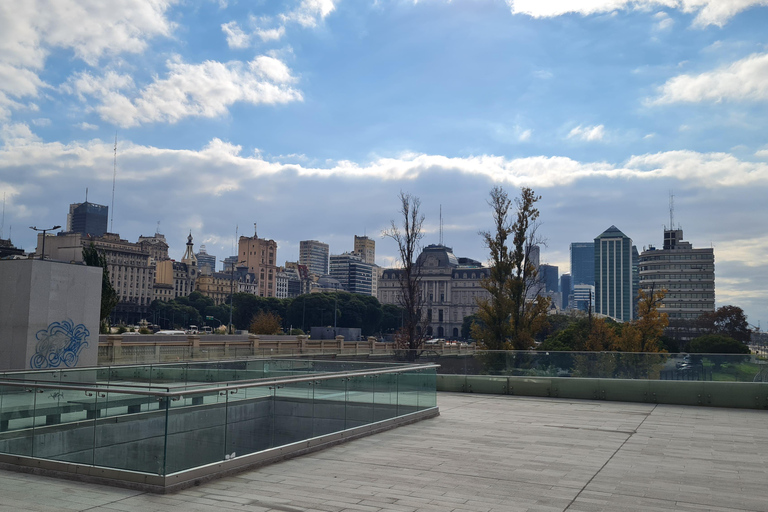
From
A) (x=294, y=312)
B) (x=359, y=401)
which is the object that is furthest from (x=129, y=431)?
(x=294, y=312)

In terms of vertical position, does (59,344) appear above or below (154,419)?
above

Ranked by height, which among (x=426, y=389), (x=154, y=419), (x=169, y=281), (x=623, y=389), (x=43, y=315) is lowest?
(x=623, y=389)

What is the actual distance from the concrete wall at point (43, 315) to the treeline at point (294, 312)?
84.0 meters

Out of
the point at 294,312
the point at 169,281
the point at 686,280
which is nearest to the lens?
the point at 294,312

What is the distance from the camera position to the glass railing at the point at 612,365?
19.3m

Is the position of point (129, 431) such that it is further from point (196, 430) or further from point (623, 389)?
point (623, 389)

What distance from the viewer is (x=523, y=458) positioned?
35.1 ft

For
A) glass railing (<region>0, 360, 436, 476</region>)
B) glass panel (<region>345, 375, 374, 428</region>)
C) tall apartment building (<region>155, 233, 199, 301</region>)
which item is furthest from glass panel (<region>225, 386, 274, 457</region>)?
tall apartment building (<region>155, 233, 199, 301</region>)

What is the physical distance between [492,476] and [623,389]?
12458 millimetres

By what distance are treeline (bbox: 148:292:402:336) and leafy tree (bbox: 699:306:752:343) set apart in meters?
55.7

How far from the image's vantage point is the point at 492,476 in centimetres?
934

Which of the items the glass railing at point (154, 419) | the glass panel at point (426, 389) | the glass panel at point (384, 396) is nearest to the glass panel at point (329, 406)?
the glass railing at point (154, 419)

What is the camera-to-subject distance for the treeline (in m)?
112

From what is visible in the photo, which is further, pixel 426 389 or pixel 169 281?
pixel 169 281
